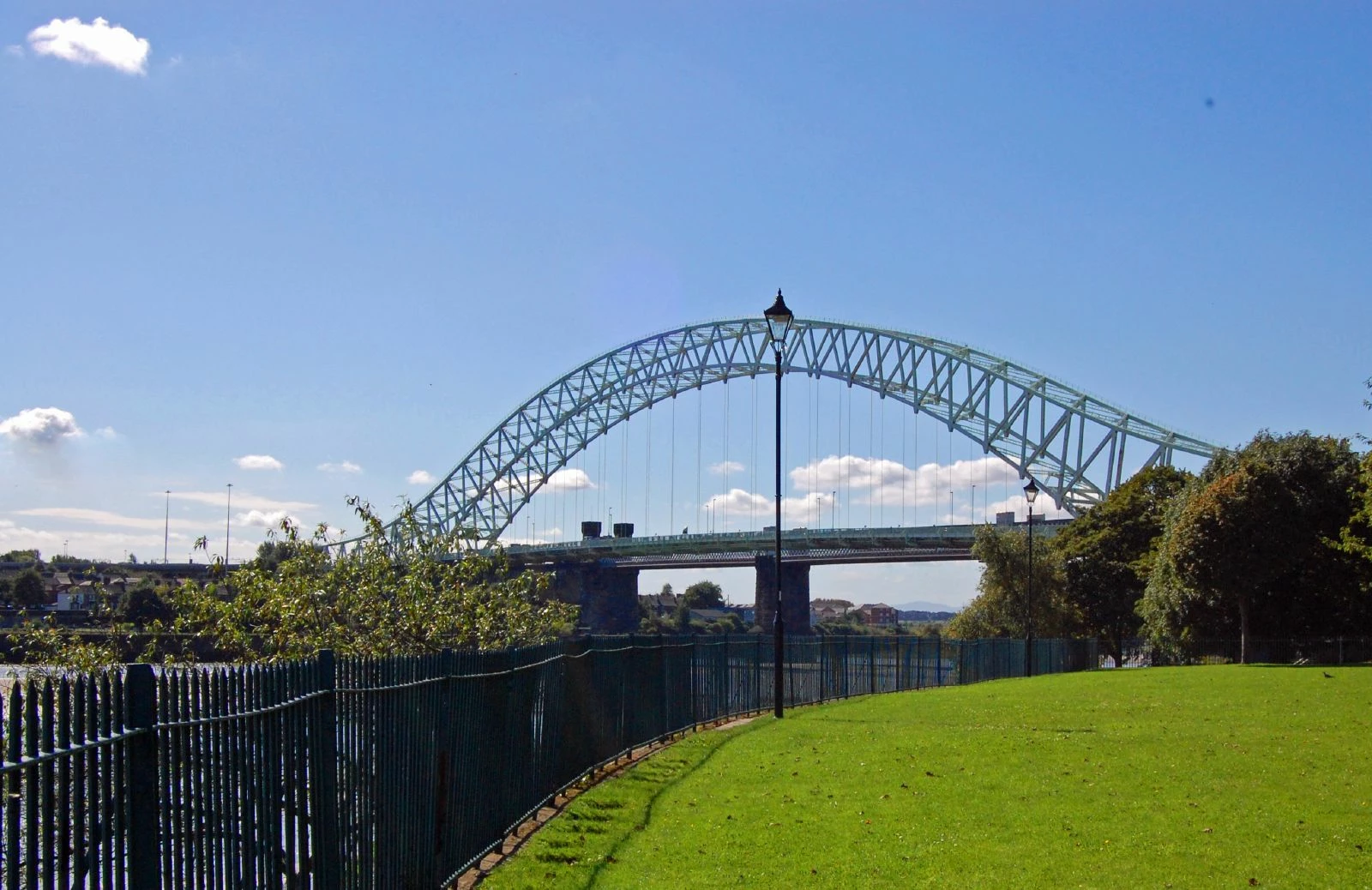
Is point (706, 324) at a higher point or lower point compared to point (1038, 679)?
higher

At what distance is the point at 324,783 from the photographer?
7.56m

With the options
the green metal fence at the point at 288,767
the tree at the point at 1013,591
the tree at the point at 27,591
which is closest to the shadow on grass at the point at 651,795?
the green metal fence at the point at 288,767

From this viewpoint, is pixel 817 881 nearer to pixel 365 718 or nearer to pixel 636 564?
pixel 365 718

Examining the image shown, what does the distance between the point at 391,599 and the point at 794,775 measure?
577 inches

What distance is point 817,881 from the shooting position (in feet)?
34.2

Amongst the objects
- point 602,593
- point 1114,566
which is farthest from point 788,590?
point 1114,566

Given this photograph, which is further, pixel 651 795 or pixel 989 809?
pixel 651 795

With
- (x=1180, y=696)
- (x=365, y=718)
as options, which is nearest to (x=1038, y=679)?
(x=1180, y=696)

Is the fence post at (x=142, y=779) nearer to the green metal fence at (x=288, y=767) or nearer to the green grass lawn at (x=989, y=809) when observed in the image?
the green metal fence at (x=288, y=767)

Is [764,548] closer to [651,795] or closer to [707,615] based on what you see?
[707,615]

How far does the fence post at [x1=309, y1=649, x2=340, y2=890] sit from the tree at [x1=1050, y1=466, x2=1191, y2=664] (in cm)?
7090

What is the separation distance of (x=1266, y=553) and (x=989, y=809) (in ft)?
158

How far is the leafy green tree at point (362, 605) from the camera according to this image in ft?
86.4

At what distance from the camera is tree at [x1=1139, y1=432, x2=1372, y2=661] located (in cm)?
5622
